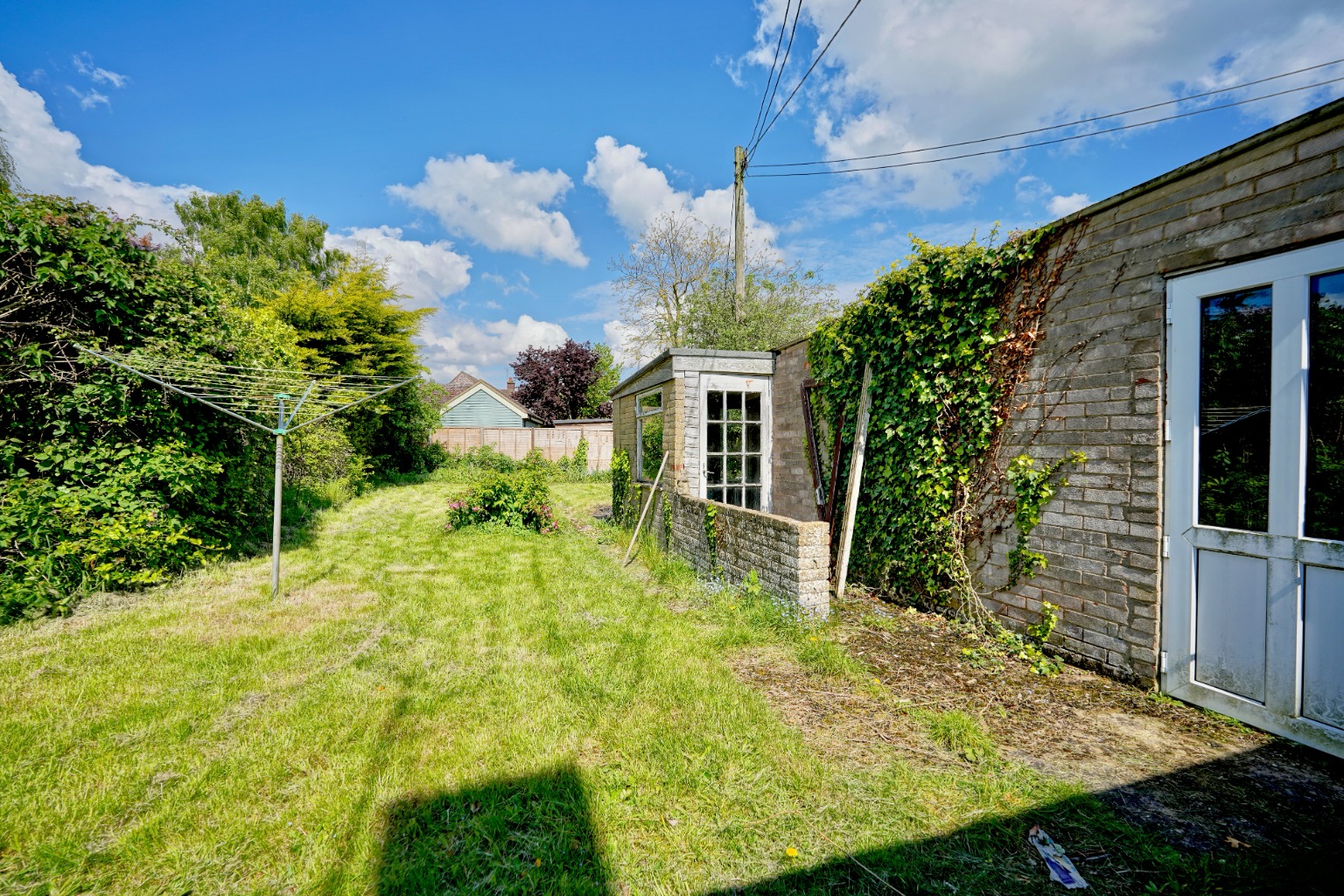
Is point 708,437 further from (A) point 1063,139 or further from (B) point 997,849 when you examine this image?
(A) point 1063,139

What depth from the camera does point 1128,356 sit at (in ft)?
10.5

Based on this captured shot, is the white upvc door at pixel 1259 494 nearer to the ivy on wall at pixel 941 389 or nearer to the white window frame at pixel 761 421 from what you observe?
the ivy on wall at pixel 941 389

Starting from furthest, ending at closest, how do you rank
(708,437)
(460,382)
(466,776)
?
(460,382)
(708,437)
(466,776)

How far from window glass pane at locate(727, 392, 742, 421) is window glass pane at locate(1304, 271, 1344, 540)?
16.9ft

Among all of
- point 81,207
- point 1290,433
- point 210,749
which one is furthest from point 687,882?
point 81,207

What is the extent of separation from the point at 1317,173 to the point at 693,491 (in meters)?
5.59

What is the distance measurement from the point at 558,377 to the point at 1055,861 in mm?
29301

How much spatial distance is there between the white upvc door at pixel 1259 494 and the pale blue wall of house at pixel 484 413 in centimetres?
2775

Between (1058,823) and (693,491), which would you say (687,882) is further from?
(693,491)

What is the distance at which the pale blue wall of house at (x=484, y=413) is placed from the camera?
92.9 ft

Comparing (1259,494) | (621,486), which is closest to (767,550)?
(1259,494)

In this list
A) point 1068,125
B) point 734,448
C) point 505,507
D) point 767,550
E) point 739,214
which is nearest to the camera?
point 767,550

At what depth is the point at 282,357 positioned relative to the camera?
7812mm

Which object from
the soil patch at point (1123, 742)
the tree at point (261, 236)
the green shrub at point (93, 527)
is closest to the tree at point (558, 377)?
the tree at point (261, 236)
